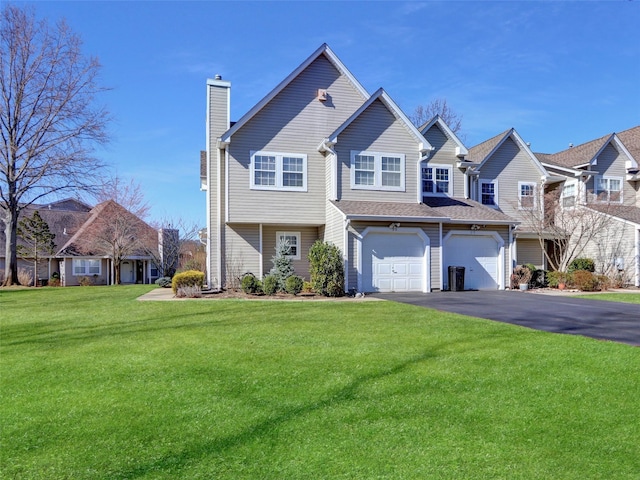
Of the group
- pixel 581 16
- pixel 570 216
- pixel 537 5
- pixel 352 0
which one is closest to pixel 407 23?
pixel 352 0

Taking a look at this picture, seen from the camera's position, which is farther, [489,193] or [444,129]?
[489,193]

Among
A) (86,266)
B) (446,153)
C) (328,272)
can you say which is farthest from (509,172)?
(86,266)

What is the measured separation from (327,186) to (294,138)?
8.37 feet

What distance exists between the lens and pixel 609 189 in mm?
25703

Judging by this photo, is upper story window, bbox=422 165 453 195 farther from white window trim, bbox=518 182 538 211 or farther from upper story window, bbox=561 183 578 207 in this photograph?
upper story window, bbox=561 183 578 207

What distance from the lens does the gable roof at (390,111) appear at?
1862 cm

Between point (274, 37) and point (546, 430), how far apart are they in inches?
605

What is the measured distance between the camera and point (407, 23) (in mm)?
16484

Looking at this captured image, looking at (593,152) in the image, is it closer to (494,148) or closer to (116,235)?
(494,148)

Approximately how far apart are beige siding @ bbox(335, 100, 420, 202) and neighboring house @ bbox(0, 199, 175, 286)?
22.9m

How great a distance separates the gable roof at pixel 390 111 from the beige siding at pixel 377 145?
138mm

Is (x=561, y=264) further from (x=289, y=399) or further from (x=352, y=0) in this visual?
(x=289, y=399)

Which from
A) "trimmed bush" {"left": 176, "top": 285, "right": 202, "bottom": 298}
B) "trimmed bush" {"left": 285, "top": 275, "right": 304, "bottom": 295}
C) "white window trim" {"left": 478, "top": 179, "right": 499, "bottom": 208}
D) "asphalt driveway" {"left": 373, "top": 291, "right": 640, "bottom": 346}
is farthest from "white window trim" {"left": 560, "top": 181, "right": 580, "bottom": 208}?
"trimmed bush" {"left": 176, "top": 285, "right": 202, "bottom": 298}

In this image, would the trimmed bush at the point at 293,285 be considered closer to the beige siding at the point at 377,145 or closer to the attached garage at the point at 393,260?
the attached garage at the point at 393,260
